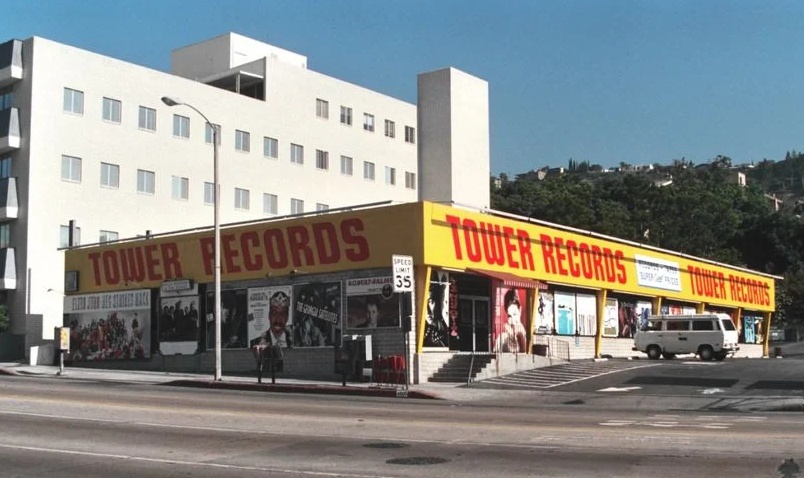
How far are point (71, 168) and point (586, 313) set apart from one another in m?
30.6

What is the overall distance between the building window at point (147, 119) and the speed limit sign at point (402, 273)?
35222 mm

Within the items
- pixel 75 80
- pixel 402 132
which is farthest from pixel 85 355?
pixel 402 132

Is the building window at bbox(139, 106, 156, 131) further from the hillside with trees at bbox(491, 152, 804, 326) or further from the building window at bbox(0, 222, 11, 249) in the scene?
the hillside with trees at bbox(491, 152, 804, 326)

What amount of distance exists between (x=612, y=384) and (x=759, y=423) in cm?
1160

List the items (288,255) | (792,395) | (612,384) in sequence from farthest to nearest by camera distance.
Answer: (288,255) < (612,384) < (792,395)

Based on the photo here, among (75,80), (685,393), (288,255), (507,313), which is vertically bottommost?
(685,393)

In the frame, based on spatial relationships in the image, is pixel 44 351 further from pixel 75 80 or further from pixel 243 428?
pixel 243 428

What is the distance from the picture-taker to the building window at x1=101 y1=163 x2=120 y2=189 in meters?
55.0

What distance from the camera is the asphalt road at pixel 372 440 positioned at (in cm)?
1159

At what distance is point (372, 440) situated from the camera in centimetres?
1453

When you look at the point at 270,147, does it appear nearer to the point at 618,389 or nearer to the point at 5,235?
the point at 5,235

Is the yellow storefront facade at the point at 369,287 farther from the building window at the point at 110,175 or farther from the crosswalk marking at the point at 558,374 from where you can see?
the building window at the point at 110,175

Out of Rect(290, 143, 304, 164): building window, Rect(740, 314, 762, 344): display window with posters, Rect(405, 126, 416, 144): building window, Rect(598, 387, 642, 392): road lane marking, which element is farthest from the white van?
Rect(405, 126, 416, 144): building window

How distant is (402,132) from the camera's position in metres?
75.7
